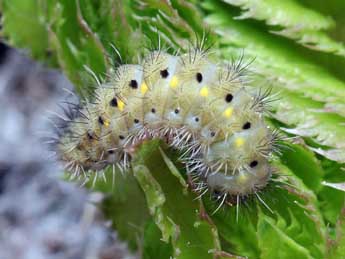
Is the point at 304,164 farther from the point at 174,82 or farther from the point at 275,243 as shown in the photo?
the point at 174,82

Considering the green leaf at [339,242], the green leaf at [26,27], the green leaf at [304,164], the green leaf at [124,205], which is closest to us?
the green leaf at [339,242]

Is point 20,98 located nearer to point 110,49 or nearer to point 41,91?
point 41,91

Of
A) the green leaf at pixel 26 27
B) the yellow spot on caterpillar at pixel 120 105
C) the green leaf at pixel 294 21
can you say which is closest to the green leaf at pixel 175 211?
the yellow spot on caterpillar at pixel 120 105

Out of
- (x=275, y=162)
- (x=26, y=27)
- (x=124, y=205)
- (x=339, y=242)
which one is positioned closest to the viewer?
(x=339, y=242)

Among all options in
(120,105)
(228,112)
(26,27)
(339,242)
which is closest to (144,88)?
(120,105)

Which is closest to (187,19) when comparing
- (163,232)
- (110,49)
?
(110,49)

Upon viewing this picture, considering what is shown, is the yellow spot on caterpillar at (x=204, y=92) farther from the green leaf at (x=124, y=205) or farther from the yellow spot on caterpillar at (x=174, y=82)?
the green leaf at (x=124, y=205)

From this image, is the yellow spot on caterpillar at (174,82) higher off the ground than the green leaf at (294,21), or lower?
lower
